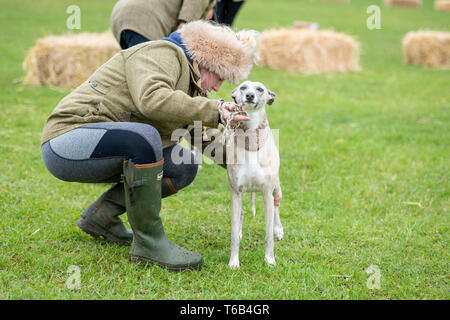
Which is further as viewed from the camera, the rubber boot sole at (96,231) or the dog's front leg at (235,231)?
the rubber boot sole at (96,231)

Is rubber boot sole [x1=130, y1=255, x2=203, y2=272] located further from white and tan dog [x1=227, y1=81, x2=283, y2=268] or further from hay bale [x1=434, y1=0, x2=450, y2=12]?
hay bale [x1=434, y1=0, x2=450, y2=12]

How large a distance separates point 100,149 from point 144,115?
346mm

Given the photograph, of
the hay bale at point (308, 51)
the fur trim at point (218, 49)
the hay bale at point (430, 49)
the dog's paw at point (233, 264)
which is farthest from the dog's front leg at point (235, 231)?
the hay bale at point (430, 49)

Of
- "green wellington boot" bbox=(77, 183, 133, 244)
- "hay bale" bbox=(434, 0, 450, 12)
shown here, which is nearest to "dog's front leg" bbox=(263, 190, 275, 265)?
"green wellington boot" bbox=(77, 183, 133, 244)

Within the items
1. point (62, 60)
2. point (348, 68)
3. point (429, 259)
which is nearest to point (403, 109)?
point (348, 68)

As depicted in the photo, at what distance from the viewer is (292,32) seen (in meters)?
11.6

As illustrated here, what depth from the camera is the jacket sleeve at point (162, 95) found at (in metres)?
Answer: 3.04

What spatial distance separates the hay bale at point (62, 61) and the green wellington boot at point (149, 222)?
5.84m

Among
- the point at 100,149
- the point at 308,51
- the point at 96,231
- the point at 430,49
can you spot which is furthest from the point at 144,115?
the point at 430,49

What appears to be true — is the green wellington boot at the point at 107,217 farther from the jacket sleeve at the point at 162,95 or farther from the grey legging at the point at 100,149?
the jacket sleeve at the point at 162,95

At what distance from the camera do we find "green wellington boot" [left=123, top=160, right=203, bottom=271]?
10.4 feet

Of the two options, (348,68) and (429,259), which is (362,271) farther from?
(348,68)

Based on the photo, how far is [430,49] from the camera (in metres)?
12.4
